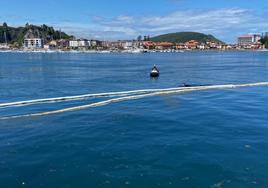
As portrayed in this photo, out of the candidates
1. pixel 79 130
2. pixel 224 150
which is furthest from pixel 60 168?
pixel 224 150

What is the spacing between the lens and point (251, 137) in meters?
27.2

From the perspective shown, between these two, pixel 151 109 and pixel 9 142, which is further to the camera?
pixel 151 109

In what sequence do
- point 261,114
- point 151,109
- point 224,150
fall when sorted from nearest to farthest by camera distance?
point 224,150 < point 261,114 < point 151,109

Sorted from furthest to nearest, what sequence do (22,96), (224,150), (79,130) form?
(22,96) → (79,130) → (224,150)

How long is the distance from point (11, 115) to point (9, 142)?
10759 millimetres

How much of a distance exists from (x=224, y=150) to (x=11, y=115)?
71.7ft

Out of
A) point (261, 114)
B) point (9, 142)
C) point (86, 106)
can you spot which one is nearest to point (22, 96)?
point (86, 106)

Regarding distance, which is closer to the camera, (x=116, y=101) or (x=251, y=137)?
(x=251, y=137)

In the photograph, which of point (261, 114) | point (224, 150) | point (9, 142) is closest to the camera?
point (224, 150)

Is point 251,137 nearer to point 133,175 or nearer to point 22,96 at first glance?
point 133,175

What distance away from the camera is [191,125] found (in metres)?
31.1

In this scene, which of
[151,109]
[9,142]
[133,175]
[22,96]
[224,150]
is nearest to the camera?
[133,175]

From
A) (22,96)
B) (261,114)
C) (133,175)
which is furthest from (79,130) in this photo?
(22,96)

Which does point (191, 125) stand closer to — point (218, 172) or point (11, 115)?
point (218, 172)
